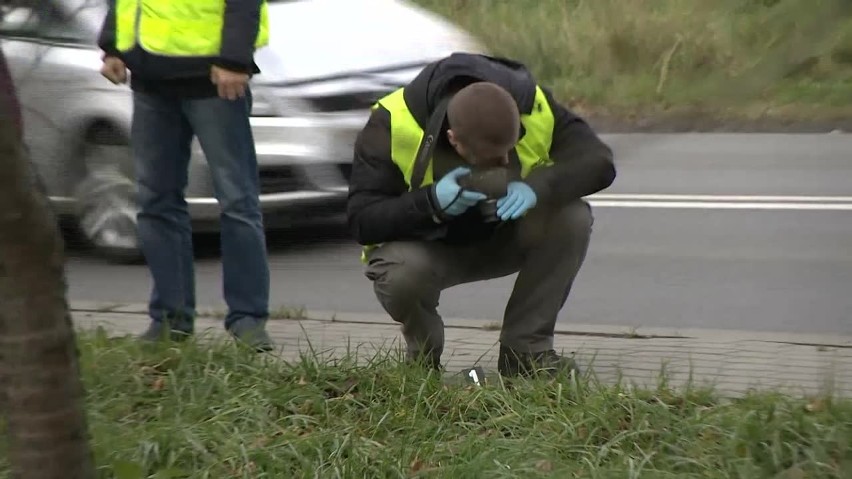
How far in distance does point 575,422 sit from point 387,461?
0.54 meters

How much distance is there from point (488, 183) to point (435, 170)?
0.22 m

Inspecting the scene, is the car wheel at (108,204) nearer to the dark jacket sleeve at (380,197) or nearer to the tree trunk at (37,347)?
the dark jacket sleeve at (380,197)

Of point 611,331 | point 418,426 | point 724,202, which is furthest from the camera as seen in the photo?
point 724,202

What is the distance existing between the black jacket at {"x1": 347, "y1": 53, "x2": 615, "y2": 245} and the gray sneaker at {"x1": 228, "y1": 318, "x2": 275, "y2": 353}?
21.9 inches

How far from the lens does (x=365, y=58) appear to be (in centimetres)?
682

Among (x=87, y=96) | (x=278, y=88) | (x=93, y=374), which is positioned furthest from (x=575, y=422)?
(x=87, y=96)

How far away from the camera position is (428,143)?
3.71m

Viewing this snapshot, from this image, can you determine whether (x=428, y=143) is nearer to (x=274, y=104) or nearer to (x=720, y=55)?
(x=720, y=55)

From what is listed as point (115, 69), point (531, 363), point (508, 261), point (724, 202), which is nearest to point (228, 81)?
point (115, 69)

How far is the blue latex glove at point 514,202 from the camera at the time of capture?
12.1ft

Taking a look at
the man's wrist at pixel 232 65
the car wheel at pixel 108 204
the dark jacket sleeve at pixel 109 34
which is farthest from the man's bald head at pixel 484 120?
the car wheel at pixel 108 204

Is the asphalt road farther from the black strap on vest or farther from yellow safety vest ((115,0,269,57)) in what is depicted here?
yellow safety vest ((115,0,269,57))

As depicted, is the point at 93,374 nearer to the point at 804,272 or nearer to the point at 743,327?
the point at 743,327

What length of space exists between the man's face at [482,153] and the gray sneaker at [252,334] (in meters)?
0.96
